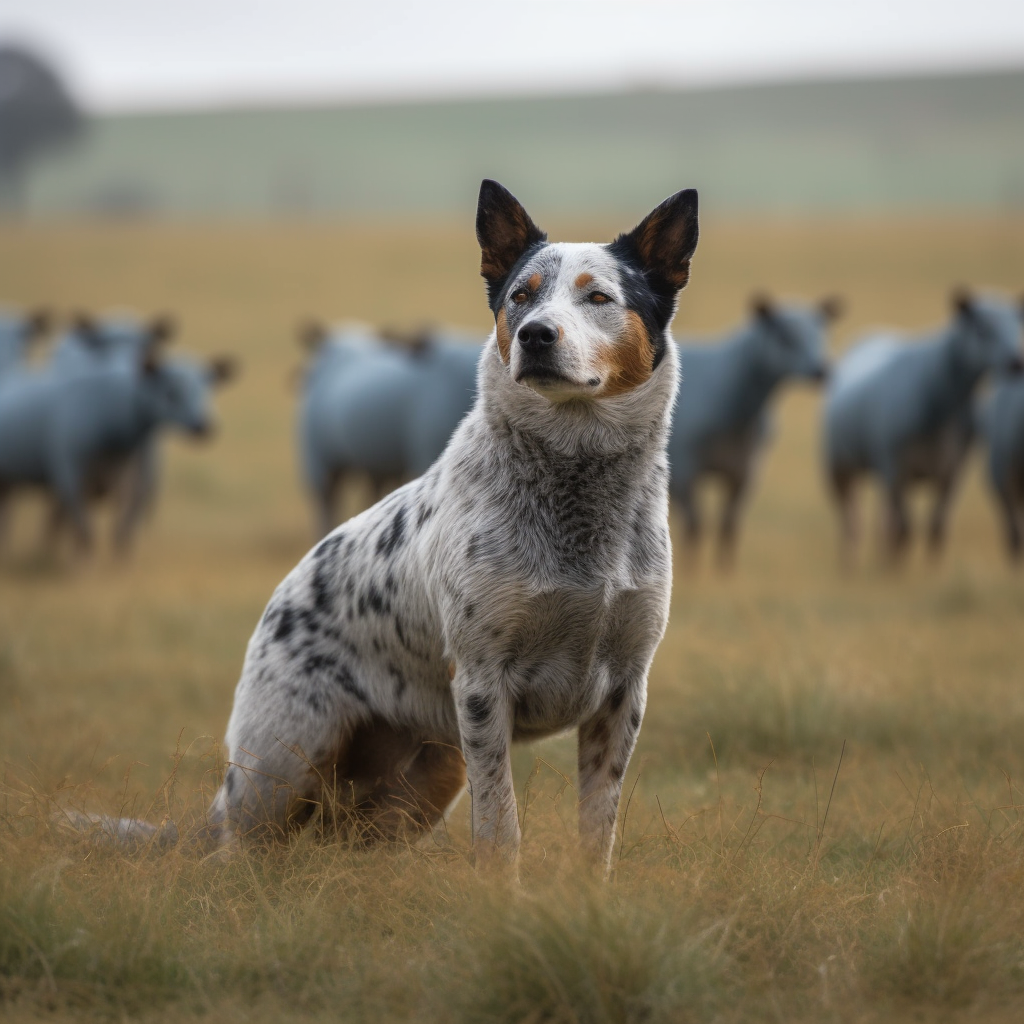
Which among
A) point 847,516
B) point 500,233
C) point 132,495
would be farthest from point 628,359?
point 132,495

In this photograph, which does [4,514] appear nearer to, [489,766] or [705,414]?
[705,414]

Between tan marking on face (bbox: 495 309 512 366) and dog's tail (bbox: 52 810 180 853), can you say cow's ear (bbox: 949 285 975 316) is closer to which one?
tan marking on face (bbox: 495 309 512 366)

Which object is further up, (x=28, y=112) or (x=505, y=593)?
(x=28, y=112)

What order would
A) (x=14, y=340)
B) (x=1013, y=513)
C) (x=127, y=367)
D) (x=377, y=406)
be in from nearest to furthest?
1. (x=1013, y=513)
2. (x=127, y=367)
3. (x=377, y=406)
4. (x=14, y=340)

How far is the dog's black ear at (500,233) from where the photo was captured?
13.5ft

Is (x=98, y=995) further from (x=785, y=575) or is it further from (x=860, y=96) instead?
(x=860, y=96)

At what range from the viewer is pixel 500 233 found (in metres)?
4.20

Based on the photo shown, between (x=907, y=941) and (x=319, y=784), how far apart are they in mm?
1907

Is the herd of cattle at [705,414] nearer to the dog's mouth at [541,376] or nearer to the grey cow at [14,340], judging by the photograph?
the grey cow at [14,340]

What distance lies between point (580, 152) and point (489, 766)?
8581cm

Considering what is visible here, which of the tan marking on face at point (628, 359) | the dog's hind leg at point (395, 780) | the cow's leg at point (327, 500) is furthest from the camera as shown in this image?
the cow's leg at point (327, 500)

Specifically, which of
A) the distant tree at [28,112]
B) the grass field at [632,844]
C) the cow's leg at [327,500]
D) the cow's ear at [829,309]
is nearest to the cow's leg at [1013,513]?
the grass field at [632,844]

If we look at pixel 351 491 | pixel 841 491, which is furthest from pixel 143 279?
pixel 841 491

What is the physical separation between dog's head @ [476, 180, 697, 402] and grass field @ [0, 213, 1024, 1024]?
137cm
